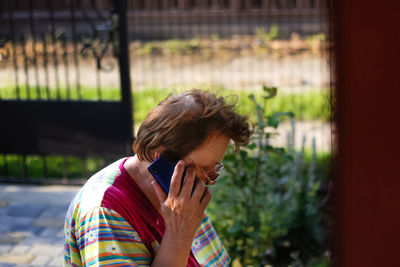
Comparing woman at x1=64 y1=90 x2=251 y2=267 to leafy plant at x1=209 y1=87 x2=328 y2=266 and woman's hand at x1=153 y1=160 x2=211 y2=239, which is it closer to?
woman's hand at x1=153 y1=160 x2=211 y2=239

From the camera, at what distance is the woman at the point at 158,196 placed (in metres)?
1.70

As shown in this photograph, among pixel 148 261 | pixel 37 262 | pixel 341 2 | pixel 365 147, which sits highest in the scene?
pixel 341 2

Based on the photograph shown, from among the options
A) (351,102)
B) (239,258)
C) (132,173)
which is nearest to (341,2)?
(351,102)

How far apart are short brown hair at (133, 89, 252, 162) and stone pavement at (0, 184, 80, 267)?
7.49ft

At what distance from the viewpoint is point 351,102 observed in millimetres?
798

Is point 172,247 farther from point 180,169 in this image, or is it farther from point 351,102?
point 351,102

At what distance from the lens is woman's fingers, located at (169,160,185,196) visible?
5.58 feet

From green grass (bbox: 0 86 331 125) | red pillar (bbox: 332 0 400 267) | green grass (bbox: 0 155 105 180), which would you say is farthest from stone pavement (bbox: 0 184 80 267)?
red pillar (bbox: 332 0 400 267)

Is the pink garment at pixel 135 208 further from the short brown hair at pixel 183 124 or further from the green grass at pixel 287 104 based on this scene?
the green grass at pixel 287 104

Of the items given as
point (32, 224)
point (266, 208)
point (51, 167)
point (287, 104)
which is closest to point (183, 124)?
point (266, 208)

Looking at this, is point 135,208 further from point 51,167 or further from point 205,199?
point 51,167

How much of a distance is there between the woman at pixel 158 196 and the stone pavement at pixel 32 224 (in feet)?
7.07

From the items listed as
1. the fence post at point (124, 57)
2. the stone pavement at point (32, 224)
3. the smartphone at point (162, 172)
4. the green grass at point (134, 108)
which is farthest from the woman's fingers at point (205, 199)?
→ the fence post at point (124, 57)

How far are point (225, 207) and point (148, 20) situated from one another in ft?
22.3
